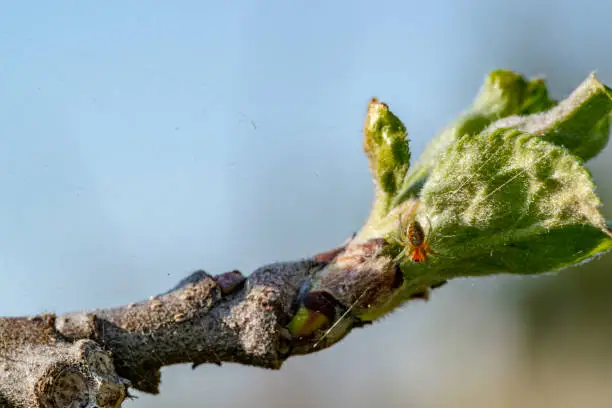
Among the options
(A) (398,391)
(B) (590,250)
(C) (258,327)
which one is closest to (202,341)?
(C) (258,327)

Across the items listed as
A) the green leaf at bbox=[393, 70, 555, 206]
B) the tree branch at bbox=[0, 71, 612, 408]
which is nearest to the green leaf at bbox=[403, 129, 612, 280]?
the tree branch at bbox=[0, 71, 612, 408]

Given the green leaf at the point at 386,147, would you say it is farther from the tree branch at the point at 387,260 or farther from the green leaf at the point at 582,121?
the green leaf at the point at 582,121

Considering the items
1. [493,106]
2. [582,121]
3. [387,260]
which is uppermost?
[493,106]

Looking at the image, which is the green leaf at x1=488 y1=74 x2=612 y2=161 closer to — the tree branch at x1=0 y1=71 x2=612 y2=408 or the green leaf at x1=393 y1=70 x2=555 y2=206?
the tree branch at x1=0 y1=71 x2=612 y2=408

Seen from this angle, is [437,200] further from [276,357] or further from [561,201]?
[276,357]

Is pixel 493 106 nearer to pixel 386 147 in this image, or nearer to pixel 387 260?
pixel 386 147

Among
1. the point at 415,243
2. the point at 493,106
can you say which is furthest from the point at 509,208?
the point at 493,106

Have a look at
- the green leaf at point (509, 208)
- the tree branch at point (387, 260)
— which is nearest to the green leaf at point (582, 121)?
the tree branch at point (387, 260)
